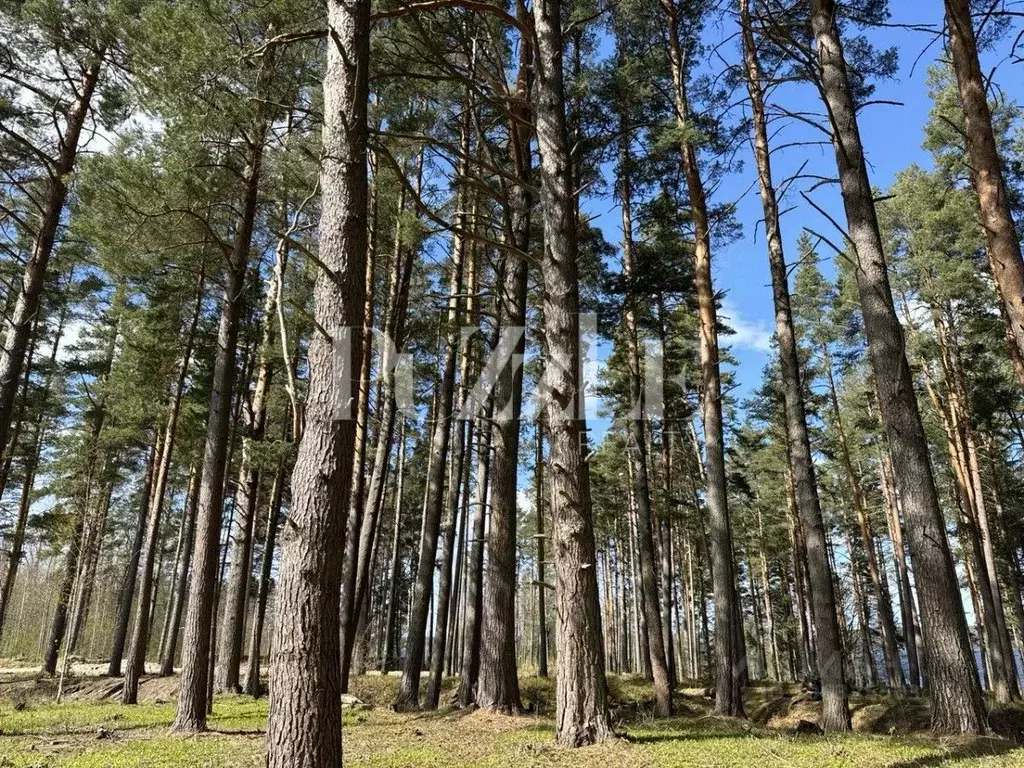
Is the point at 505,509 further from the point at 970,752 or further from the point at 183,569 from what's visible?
the point at 183,569

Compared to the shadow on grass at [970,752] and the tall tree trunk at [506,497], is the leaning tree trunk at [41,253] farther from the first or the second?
the shadow on grass at [970,752]

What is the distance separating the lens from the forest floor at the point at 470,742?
460 cm

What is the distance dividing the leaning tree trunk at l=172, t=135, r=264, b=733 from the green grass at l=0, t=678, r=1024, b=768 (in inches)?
20.5

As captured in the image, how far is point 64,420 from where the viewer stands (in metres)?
20.5

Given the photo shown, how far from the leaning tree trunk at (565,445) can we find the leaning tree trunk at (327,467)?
2282 mm

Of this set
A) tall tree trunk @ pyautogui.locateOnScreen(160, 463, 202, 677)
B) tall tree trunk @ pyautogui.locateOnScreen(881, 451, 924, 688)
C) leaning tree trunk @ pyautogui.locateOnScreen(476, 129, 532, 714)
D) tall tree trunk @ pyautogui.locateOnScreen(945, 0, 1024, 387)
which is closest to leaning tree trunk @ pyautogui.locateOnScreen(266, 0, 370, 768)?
leaning tree trunk @ pyautogui.locateOnScreen(476, 129, 532, 714)

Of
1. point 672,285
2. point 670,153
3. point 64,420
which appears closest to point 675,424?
point 672,285

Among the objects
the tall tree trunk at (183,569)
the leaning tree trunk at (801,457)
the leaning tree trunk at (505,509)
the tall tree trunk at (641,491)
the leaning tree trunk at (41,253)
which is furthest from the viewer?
the tall tree trunk at (183,569)

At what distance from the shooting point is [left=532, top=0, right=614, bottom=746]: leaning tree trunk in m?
4.89

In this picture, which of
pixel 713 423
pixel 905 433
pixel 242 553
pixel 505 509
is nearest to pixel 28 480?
pixel 242 553

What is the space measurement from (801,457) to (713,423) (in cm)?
144

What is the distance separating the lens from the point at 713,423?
1012 cm

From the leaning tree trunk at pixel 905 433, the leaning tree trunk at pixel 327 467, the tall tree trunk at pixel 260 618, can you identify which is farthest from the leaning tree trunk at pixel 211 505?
the leaning tree trunk at pixel 905 433

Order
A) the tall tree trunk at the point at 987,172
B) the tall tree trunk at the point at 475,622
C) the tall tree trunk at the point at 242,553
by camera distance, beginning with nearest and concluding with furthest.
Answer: the tall tree trunk at the point at 987,172 → the tall tree trunk at the point at 475,622 → the tall tree trunk at the point at 242,553
